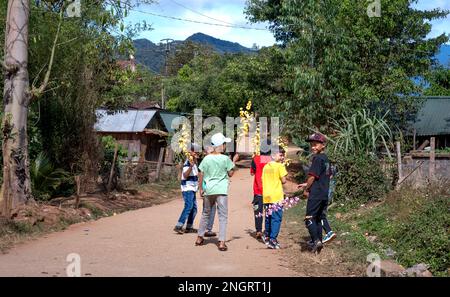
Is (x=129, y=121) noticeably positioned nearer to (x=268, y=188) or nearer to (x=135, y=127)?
(x=135, y=127)

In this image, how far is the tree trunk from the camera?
34.1 ft

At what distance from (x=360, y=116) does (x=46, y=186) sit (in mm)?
8318

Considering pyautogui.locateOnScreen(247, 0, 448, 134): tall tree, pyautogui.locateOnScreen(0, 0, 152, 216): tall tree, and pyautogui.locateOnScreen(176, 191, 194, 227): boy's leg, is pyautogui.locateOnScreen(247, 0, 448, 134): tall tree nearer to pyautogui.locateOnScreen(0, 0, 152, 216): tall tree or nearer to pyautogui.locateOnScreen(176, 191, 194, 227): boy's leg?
pyautogui.locateOnScreen(0, 0, 152, 216): tall tree

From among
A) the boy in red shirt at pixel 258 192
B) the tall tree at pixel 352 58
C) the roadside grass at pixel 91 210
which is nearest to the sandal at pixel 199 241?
the boy in red shirt at pixel 258 192

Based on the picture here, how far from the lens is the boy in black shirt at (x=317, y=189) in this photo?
8172mm

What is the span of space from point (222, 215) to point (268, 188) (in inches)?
38.2

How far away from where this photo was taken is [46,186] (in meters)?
13.1

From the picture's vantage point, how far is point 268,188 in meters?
8.95

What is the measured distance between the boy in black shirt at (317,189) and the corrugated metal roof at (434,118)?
20.5 m
